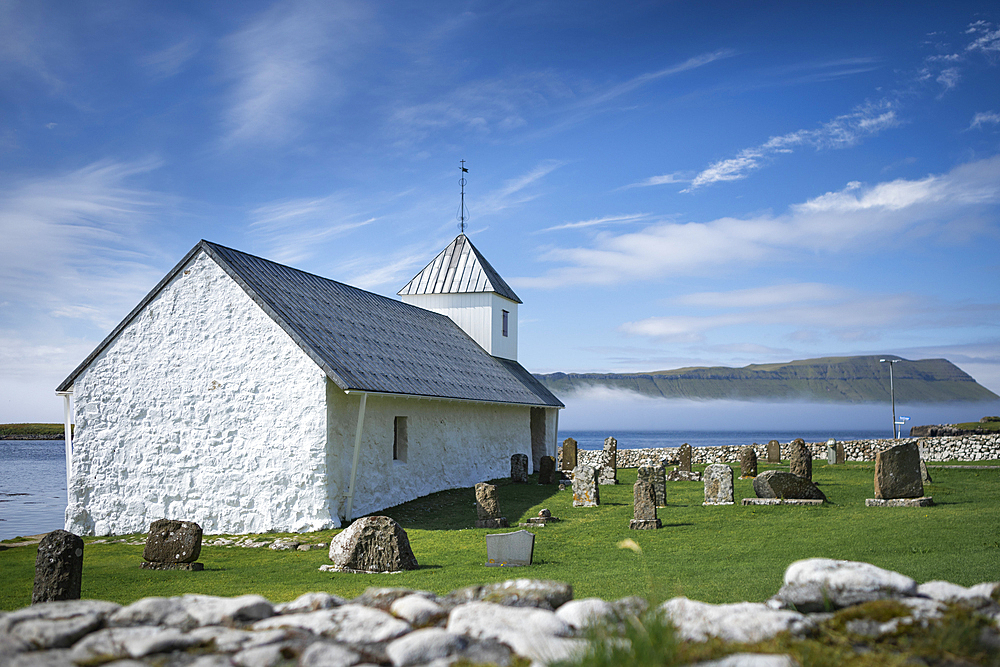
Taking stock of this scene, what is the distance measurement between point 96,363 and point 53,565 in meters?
10.7

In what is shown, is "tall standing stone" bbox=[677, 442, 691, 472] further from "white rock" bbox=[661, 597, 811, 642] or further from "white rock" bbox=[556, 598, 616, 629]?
"white rock" bbox=[556, 598, 616, 629]

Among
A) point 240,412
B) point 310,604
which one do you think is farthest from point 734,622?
point 240,412

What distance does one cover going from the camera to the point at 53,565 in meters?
9.42

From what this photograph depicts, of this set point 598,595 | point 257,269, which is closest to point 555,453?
point 257,269

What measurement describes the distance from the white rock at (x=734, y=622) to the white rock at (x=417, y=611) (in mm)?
1686

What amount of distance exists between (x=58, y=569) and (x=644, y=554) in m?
9.01

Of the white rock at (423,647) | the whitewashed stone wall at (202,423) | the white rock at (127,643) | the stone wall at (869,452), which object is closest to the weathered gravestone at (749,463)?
the stone wall at (869,452)

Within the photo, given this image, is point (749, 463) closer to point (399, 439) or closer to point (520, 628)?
point (399, 439)

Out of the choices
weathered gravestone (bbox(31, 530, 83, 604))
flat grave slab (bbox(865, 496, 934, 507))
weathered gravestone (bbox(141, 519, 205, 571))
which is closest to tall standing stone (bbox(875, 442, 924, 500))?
flat grave slab (bbox(865, 496, 934, 507))

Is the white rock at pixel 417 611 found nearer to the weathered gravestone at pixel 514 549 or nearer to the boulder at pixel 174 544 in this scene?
the weathered gravestone at pixel 514 549

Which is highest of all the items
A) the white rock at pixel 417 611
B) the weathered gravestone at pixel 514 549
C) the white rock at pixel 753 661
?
the white rock at pixel 753 661

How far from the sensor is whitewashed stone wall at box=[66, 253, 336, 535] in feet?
55.0

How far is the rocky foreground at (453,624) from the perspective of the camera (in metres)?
4.40

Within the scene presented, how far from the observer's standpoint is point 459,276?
32.7 meters
